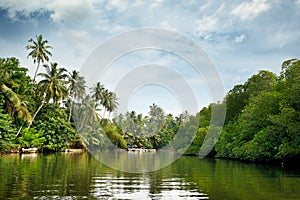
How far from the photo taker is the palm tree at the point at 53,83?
46.0 meters

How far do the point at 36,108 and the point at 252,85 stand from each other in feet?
103

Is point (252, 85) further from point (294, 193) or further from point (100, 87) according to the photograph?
point (100, 87)

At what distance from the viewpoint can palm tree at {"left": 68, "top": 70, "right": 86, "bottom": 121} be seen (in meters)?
58.0

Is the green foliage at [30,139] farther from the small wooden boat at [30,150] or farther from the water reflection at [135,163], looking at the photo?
the water reflection at [135,163]

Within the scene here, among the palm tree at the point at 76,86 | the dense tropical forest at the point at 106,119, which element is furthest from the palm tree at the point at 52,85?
the palm tree at the point at 76,86

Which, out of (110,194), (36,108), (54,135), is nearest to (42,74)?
(36,108)

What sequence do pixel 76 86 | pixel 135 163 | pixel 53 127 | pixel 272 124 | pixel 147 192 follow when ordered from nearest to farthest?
pixel 147 192 → pixel 135 163 → pixel 272 124 → pixel 53 127 → pixel 76 86

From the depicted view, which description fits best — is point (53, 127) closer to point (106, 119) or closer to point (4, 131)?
point (4, 131)

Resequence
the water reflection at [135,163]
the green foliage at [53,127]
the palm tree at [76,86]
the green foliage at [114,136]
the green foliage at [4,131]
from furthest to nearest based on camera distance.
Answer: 1. the green foliage at [114,136]
2. the palm tree at [76,86]
3. the green foliage at [53,127]
4. the green foliage at [4,131]
5. the water reflection at [135,163]

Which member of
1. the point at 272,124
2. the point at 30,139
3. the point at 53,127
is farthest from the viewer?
the point at 53,127

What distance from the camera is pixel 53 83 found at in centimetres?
4675

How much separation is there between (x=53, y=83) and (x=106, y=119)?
28459mm

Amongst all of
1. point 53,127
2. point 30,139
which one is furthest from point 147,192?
point 53,127

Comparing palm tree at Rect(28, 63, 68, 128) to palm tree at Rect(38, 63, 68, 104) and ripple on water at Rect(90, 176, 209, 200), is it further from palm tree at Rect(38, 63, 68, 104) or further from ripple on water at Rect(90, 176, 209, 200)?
ripple on water at Rect(90, 176, 209, 200)
